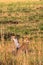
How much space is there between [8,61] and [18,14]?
6.10 metres

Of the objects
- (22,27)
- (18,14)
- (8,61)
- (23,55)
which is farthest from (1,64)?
(18,14)

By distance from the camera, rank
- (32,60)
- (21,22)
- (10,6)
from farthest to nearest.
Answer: (10,6) < (21,22) < (32,60)

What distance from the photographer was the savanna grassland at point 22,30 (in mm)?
5418

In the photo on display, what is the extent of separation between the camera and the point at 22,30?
350 inches

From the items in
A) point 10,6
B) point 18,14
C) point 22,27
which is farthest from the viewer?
point 10,6

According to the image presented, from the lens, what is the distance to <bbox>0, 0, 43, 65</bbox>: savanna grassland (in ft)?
17.8

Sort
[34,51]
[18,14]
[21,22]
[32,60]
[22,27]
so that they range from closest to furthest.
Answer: [32,60] < [34,51] < [22,27] < [21,22] < [18,14]

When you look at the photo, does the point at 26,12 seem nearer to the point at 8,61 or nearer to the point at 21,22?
the point at 21,22

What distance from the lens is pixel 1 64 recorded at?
17.4ft

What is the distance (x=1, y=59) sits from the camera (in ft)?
17.8

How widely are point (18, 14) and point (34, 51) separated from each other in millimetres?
5581

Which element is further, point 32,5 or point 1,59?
point 32,5

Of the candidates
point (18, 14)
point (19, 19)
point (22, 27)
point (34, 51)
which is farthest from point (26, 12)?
point (34, 51)

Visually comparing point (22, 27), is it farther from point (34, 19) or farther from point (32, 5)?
point (32, 5)
